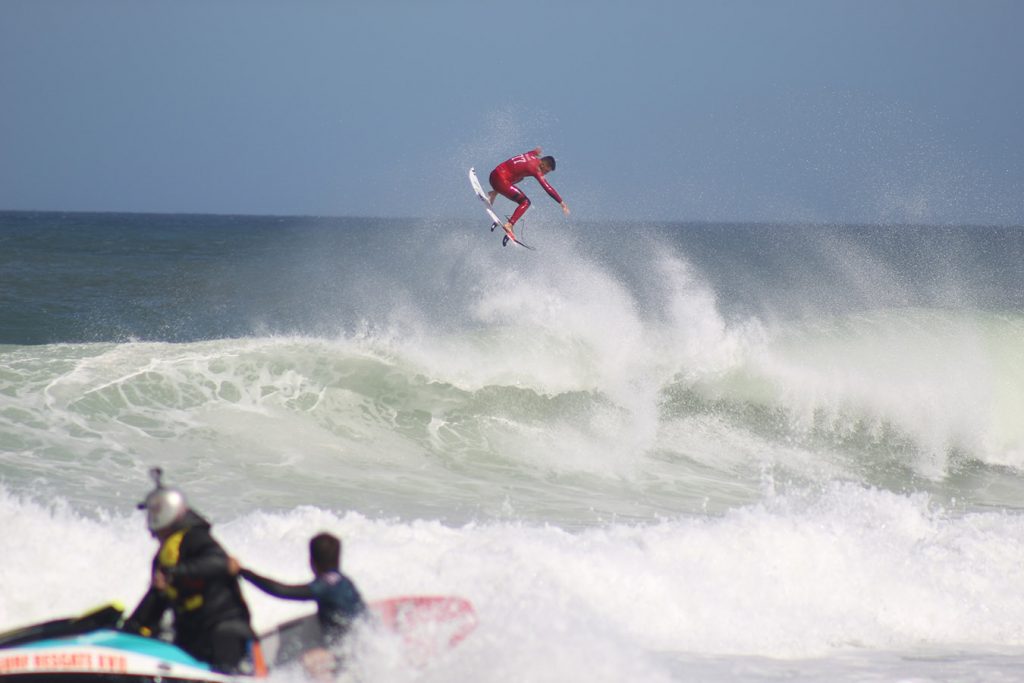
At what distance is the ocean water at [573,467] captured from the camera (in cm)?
782

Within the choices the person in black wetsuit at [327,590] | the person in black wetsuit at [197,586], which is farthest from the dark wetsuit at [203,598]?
the person in black wetsuit at [327,590]

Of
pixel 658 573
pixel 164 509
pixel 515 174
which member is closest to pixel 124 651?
pixel 164 509

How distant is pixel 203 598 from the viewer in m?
5.35

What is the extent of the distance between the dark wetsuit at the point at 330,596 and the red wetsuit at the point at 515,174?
917 cm

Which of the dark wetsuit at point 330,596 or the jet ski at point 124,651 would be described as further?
the dark wetsuit at point 330,596

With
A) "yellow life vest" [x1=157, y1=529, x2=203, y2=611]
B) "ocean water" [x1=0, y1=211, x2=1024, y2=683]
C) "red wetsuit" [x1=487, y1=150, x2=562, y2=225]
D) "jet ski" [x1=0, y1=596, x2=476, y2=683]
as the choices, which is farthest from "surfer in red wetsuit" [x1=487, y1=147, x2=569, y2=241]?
"yellow life vest" [x1=157, y1=529, x2=203, y2=611]

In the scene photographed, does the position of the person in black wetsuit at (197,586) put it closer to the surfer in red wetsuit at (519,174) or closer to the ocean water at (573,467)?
the ocean water at (573,467)

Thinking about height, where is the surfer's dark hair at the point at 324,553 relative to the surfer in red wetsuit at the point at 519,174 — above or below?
below

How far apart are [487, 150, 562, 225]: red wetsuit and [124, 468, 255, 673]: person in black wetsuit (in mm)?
9241

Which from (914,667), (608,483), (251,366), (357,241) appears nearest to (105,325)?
(251,366)

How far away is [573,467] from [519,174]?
12.2 feet

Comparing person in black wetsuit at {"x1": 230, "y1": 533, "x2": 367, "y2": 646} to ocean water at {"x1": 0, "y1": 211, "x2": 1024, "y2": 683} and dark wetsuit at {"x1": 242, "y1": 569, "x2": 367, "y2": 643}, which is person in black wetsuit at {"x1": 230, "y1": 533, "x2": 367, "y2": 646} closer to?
dark wetsuit at {"x1": 242, "y1": 569, "x2": 367, "y2": 643}

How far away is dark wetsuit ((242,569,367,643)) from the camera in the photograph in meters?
5.32

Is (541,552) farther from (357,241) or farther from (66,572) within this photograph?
(357,241)
